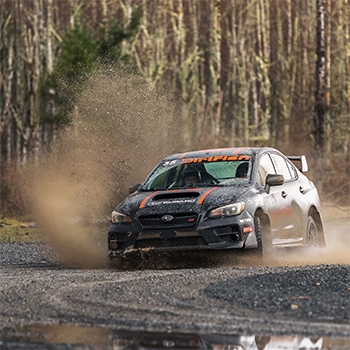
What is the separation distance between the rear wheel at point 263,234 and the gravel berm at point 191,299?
0.49 metres

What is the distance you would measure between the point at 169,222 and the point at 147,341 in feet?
18.4

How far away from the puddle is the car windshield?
616 centimetres

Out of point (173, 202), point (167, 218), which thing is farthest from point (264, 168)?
point (167, 218)

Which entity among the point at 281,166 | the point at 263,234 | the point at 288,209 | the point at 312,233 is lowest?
the point at 312,233

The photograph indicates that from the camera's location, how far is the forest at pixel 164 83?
22.6 metres

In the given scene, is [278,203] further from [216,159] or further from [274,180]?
[216,159]

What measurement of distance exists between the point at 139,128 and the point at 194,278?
36.0 ft

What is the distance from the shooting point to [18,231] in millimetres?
23891

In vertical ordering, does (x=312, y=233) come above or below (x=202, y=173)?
below

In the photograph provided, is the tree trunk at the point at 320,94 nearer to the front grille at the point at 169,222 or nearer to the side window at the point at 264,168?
the side window at the point at 264,168

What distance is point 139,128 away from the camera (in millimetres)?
21656

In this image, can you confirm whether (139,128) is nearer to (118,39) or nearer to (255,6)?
(118,39)

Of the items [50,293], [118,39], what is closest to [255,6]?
[118,39]

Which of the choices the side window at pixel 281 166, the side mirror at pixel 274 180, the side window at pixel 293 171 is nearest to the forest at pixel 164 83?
the side window at pixel 293 171
